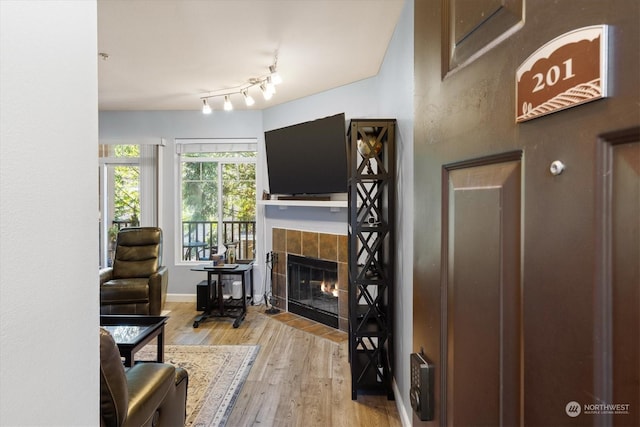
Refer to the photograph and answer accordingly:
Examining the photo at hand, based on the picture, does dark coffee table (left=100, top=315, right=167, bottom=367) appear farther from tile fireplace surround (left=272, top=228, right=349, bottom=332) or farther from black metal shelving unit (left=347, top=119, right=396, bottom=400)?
tile fireplace surround (left=272, top=228, right=349, bottom=332)

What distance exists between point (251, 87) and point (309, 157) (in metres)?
1.00

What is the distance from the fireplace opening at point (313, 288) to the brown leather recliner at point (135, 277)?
1544 millimetres

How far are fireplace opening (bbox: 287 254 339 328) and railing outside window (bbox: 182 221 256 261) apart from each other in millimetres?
848

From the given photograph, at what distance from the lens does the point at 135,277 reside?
3932 millimetres

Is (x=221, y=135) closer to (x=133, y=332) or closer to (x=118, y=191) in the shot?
(x=118, y=191)

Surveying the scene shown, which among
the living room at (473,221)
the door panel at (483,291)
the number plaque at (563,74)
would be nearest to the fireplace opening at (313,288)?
the living room at (473,221)

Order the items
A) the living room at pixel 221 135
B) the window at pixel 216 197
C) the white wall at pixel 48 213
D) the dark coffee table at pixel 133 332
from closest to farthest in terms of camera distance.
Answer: the white wall at pixel 48 213 < the living room at pixel 221 135 < the dark coffee table at pixel 133 332 < the window at pixel 216 197

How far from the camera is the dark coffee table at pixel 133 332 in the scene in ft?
6.84

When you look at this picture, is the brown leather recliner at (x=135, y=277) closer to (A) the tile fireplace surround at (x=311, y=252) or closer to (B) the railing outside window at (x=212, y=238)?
(B) the railing outside window at (x=212, y=238)

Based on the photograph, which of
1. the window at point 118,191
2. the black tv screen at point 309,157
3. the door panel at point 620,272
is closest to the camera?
the door panel at point 620,272

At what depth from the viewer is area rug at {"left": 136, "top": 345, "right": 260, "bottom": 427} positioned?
221cm

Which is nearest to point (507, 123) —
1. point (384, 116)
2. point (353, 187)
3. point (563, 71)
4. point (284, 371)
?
point (563, 71)

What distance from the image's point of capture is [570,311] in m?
0.35

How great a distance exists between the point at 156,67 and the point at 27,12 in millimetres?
2946
